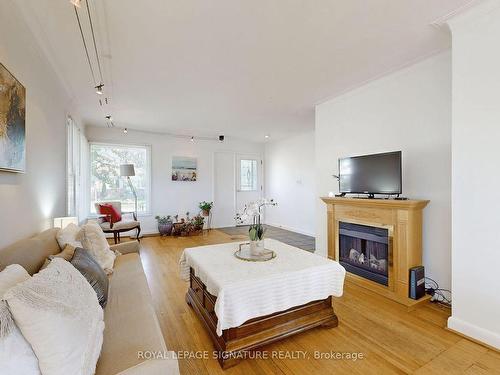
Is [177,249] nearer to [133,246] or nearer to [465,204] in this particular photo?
[133,246]

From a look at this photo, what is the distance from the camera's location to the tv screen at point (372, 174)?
8.80 ft

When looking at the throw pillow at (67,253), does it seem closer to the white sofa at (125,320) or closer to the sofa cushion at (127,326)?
the white sofa at (125,320)

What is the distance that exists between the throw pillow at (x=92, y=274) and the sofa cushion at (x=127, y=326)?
0.10 metres

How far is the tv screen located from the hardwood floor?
1221 mm

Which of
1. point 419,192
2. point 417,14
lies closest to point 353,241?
point 419,192

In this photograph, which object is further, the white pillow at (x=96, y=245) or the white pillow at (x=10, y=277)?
the white pillow at (x=96, y=245)

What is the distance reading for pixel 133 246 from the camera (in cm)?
291

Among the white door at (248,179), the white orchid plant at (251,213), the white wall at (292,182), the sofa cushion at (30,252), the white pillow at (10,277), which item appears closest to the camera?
the white pillow at (10,277)

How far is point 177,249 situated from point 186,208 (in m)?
1.93

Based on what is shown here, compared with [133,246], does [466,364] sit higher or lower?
lower

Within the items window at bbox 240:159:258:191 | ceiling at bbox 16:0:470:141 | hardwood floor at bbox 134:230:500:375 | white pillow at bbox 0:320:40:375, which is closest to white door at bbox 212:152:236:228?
window at bbox 240:159:258:191

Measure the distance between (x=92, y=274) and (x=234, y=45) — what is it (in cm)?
224

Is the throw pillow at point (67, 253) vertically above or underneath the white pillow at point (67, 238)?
underneath

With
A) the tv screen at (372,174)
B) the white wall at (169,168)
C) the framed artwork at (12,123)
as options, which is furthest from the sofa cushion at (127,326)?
the white wall at (169,168)
